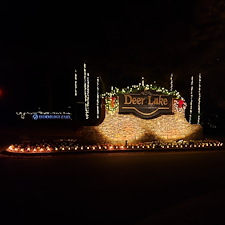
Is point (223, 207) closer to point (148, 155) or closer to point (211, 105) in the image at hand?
point (148, 155)

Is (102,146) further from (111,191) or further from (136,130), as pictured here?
(111,191)

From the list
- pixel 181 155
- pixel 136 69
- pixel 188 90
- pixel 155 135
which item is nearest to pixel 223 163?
pixel 181 155

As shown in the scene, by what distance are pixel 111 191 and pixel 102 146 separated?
27.8 feet

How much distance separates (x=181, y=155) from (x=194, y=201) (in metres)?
8.48

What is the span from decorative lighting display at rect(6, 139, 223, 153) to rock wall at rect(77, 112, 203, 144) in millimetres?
566

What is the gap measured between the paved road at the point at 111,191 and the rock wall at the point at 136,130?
13.4 ft

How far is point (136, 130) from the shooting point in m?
18.6

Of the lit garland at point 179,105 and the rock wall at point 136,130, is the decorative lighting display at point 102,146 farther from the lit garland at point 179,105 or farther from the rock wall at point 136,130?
the lit garland at point 179,105

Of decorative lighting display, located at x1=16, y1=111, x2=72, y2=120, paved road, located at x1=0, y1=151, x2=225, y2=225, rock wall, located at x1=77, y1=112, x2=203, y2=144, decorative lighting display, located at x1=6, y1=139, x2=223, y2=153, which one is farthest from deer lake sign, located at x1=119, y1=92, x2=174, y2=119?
decorative lighting display, located at x1=16, y1=111, x2=72, y2=120

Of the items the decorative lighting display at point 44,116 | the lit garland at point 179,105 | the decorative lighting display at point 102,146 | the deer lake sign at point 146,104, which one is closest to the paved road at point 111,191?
the decorative lighting display at point 102,146

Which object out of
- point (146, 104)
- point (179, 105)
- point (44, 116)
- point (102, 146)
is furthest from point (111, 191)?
point (44, 116)

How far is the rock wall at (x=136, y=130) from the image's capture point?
17.7 m

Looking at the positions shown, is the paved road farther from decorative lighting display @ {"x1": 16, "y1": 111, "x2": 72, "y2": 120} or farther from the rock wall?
decorative lighting display @ {"x1": 16, "y1": 111, "x2": 72, "y2": 120}

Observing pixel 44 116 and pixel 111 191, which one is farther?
pixel 44 116
